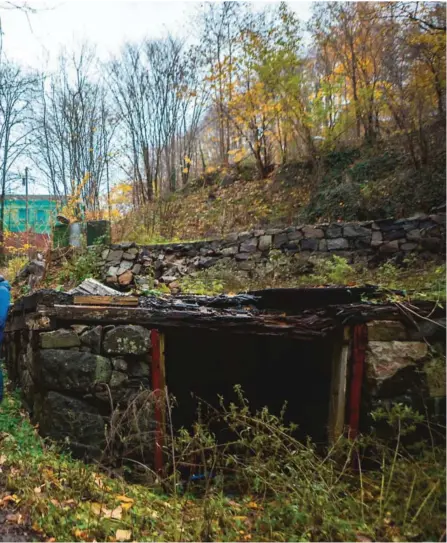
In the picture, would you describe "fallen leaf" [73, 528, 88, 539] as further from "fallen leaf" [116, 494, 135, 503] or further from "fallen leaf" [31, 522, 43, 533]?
"fallen leaf" [116, 494, 135, 503]

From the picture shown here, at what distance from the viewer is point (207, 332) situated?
13.1 feet

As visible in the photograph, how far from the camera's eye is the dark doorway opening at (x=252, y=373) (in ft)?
16.6

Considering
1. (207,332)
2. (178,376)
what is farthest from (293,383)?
(207,332)

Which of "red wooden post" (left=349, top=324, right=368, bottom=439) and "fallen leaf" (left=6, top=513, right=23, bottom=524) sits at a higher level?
"red wooden post" (left=349, top=324, right=368, bottom=439)

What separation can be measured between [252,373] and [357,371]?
2.18m

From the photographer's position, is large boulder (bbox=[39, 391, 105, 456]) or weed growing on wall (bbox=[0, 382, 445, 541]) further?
large boulder (bbox=[39, 391, 105, 456])

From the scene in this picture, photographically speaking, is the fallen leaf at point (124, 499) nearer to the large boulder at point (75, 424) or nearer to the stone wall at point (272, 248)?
the large boulder at point (75, 424)

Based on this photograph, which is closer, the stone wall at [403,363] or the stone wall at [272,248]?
the stone wall at [403,363]

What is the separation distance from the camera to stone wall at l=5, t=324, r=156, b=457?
3.85 m

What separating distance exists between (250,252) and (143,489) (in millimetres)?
6096

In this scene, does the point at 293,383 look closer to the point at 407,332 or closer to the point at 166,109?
the point at 407,332

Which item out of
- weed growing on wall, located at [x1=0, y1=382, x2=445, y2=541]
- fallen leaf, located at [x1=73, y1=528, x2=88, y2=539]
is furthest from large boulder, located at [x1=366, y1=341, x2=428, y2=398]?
fallen leaf, located at [x1=73, y1=528, x2=88, y2=539]

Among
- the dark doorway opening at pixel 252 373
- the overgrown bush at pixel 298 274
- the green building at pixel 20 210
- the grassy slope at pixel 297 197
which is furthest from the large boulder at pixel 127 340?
the green building at pixel 20 210

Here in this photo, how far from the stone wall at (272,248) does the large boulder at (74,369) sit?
14.8ft
